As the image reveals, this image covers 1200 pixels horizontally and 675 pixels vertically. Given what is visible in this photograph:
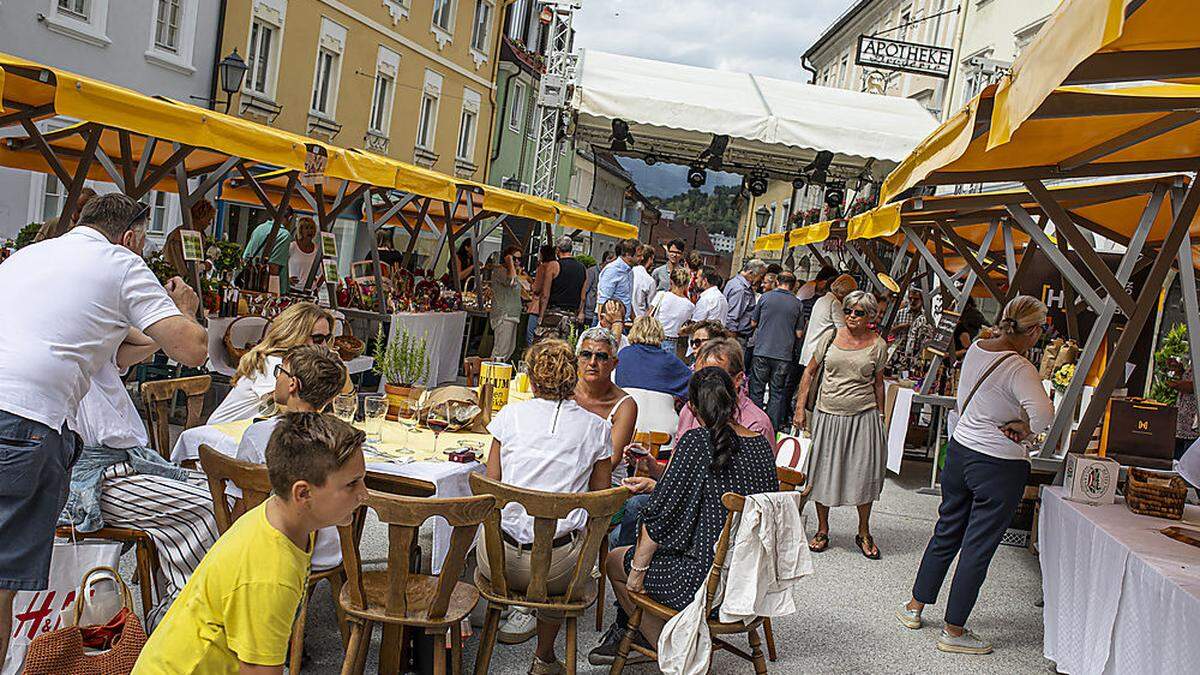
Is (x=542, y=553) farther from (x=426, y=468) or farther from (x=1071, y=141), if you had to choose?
(x=1071, y=141)

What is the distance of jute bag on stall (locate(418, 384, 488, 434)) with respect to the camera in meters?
5.30

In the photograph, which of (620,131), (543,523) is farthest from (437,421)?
(620,131)

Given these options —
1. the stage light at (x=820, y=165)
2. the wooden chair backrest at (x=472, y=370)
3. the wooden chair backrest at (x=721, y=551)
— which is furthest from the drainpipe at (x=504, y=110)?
the wooden chair backrest at (x=721, y=551)

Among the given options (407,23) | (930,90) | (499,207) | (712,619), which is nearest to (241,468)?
(712,619)

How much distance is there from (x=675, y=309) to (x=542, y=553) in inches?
314

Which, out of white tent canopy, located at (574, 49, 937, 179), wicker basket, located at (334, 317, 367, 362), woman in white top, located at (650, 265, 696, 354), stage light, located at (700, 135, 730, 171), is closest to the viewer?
wicker basket, located at (334, 317, 367, 362)

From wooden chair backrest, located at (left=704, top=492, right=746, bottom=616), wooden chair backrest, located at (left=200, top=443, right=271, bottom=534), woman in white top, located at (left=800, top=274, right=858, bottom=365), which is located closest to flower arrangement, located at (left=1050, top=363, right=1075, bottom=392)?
woman in white top, located at (left=800, top=274, right=858, bottom=365)

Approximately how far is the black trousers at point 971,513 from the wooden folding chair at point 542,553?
2.25 meters

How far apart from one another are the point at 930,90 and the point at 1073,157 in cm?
2076

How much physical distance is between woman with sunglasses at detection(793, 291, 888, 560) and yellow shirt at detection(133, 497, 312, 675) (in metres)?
5.22

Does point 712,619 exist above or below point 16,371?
below

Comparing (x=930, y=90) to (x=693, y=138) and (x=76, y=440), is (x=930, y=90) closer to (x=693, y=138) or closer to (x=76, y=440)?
(x=693, y=138)

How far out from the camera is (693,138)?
42.3 ft

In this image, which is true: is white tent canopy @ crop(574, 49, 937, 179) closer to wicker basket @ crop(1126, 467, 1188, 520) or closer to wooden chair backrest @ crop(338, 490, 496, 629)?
wicker basket @ crop(1126, 467, 1188, 520)
